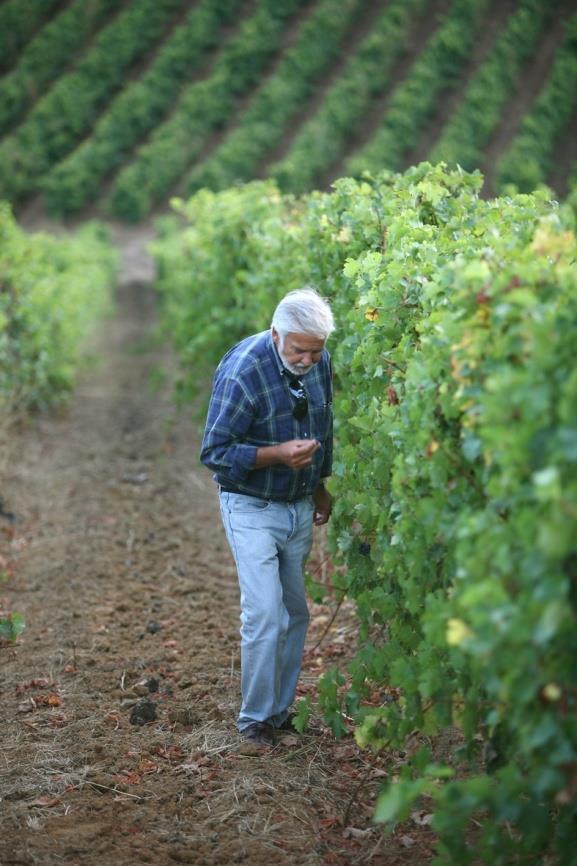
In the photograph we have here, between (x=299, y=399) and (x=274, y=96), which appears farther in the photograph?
(x=274, y=96)

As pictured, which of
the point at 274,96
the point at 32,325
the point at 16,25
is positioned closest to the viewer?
the point at 32,325

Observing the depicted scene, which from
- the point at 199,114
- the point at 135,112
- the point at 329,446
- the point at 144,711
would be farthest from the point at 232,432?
the point at 135,112

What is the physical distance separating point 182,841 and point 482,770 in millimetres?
1346

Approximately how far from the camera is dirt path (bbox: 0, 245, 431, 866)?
3.54 m

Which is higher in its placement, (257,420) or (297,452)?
(257,420)

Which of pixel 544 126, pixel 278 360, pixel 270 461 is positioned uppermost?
pixel 544 126

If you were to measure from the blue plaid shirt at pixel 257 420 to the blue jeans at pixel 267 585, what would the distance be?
9 centimetres

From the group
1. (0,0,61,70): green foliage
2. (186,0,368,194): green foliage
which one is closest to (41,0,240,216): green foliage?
(186,0,368,194): green foliage

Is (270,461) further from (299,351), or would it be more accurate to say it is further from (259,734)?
(259,734)

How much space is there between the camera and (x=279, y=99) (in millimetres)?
43312

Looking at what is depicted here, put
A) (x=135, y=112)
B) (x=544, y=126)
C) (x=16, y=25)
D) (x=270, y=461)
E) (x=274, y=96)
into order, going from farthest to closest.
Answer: (x=16, y=25) < (x=135, y=112) < (x=274, y=96) < (x=544, y=126) < (x=270, y=461)

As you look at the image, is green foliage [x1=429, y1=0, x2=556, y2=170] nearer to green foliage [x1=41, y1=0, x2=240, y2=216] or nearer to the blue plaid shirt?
green foliage [x1=41, y1=0, x2=240, y2=216]

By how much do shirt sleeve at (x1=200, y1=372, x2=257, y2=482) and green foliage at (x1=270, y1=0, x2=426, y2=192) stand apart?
115 ft

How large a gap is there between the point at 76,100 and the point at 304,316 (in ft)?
148
